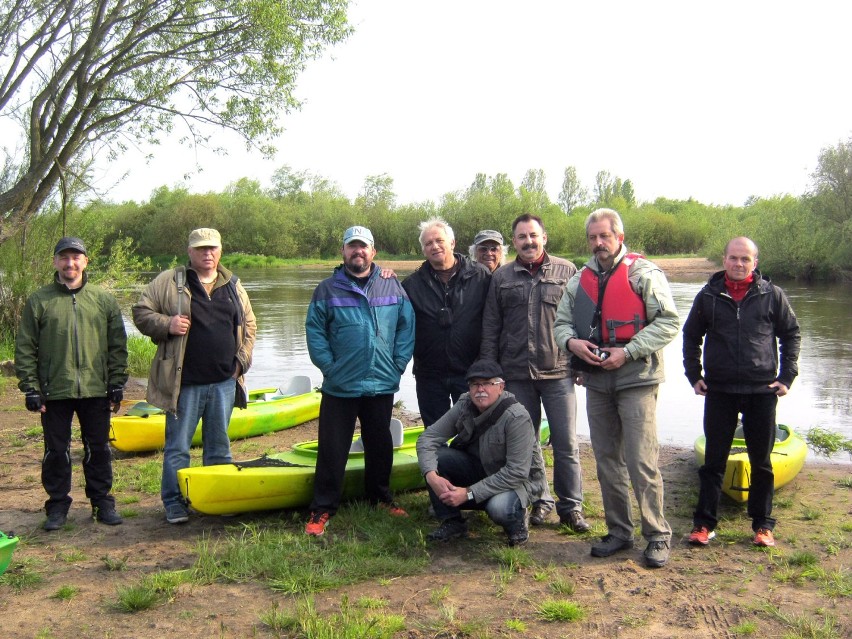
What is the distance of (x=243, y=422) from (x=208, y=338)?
2.87 meters

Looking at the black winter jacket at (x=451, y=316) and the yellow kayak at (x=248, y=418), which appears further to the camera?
the yellow kayak at (x=248, y=418)

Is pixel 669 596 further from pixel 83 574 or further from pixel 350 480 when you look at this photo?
pixel 83 574

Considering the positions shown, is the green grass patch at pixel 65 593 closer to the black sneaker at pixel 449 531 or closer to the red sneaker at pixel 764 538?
the black sneaker at pixel 449 531

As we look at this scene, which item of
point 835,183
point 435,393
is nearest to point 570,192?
point 835,183

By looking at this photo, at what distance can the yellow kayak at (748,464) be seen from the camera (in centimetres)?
457

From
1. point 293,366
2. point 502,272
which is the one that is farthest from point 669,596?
point 293,366

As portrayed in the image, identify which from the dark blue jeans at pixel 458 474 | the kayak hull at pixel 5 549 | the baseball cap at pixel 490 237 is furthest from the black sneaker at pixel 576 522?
the kayak hull at pixel 5 549

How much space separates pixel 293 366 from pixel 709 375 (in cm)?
957

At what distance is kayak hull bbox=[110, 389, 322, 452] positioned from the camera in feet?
19.9

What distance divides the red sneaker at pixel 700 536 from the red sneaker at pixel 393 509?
1568 mm

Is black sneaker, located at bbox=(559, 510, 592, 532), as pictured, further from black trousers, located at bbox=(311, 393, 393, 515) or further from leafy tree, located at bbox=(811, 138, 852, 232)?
leafy tree, located at bbox=(811, 138, 852, 232)

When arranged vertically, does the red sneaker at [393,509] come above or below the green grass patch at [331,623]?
below

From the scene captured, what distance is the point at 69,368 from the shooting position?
4094mm

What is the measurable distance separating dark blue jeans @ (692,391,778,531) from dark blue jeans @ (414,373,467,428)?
1382 mm
